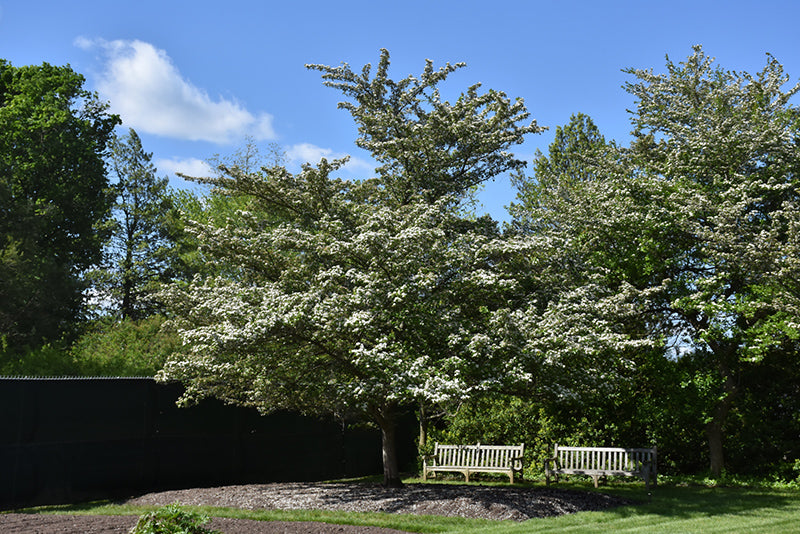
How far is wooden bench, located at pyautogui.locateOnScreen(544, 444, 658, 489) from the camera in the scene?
12609mm

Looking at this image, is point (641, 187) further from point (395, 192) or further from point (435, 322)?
point (435, 322)

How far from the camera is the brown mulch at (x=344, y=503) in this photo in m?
8.07

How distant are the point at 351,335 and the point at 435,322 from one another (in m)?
1.36

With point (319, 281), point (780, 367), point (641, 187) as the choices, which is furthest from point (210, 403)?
point (780, 367)

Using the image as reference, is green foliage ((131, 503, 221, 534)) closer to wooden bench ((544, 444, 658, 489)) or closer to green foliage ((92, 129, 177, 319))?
wooden bench ((544, 444, 658, 489))

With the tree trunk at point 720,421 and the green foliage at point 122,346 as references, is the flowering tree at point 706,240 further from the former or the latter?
the green foliage at point 122,346

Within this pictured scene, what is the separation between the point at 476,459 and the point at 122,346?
1607 cm

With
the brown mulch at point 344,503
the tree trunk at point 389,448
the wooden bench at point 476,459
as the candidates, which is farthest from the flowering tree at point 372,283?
the wooden bench at point 476,459

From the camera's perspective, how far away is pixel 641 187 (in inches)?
579

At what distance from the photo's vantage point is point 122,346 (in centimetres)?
2491

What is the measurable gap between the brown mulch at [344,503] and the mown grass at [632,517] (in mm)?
392

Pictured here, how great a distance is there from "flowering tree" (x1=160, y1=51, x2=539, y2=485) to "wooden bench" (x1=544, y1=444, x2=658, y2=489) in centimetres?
366

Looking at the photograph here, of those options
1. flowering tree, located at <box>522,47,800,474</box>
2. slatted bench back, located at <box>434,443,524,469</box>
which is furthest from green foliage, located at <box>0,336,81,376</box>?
flowering tree, located at <box>522,47,800,474</box>

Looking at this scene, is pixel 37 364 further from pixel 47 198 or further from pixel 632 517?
pixel 632 517
